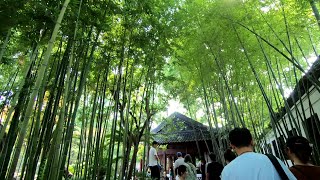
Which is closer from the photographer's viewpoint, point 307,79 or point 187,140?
point 307,79

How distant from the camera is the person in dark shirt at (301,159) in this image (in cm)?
141

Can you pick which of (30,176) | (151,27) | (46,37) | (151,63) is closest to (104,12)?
(46,37)

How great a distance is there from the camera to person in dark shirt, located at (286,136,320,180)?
1.41 m

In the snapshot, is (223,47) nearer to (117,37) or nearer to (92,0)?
(117,37)

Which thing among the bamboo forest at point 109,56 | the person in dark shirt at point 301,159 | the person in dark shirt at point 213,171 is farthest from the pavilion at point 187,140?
the person in dark shirt at point 301,159

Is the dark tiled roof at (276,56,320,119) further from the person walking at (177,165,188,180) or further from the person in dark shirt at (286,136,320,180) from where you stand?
the person walking at (177,165,188,180)

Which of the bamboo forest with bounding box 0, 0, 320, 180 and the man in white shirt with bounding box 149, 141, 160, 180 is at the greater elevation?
the bamboo forest with bounding box 0, 0, 320, 180

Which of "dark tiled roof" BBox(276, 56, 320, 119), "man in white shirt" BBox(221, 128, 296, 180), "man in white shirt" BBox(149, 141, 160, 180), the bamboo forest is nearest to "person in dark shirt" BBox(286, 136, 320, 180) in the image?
"man in white shirt" BBox(221, 128, 296, 180)

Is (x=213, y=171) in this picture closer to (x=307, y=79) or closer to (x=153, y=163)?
(x=307, y=79)

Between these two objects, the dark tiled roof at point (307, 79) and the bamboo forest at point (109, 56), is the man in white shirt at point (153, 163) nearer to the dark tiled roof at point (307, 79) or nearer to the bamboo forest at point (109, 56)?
the bamboo forest at point (109, 56)

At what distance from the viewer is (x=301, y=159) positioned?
4.94 feet

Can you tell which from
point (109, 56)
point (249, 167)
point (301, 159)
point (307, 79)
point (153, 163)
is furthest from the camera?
point (153, 163)

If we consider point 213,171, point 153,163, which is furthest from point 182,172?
point 153,163

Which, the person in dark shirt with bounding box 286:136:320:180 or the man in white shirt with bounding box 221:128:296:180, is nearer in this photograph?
the man in white shirt with bounding box 221:128:296:180
